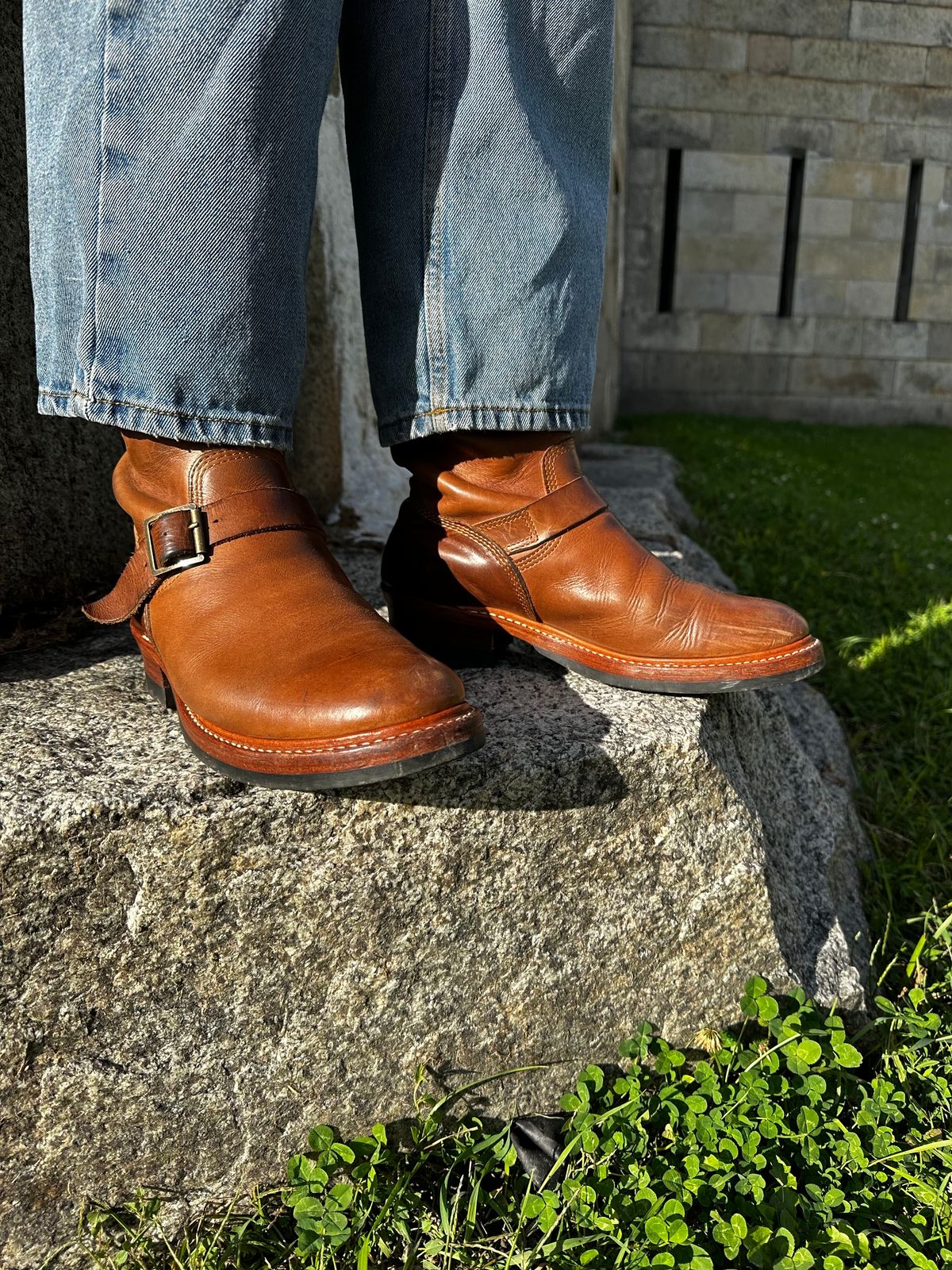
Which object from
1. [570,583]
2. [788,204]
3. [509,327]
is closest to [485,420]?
[509,327]

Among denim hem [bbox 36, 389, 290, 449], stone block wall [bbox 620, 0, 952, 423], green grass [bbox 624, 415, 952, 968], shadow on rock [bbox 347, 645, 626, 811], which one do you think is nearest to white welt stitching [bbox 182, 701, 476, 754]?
shadow on rock [bbox 347, 645, 626, 811]

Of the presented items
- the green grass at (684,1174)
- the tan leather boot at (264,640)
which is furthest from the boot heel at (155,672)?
the green grass at (684,1174)

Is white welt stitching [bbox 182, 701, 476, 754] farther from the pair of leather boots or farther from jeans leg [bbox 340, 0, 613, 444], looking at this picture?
jeans leg [bbox 340, 0, 613, 444]

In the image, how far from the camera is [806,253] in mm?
9867

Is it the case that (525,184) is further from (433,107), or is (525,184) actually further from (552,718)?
(552,718)

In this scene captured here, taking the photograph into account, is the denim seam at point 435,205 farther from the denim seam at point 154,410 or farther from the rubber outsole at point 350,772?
the rubber outsole at point 350,772

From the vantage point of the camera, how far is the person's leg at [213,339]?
0.83m

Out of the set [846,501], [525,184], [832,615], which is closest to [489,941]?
[525,184]

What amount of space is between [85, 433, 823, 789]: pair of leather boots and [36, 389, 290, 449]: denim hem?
23 millimetres

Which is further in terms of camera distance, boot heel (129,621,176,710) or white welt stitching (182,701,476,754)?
boot heel (129,621,176,710)

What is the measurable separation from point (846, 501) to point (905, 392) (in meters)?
6.49

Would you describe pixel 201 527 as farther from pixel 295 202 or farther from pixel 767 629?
Answer: pixel 767 629

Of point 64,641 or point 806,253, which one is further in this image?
point 806,253

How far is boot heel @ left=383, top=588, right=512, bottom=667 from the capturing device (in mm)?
1216
